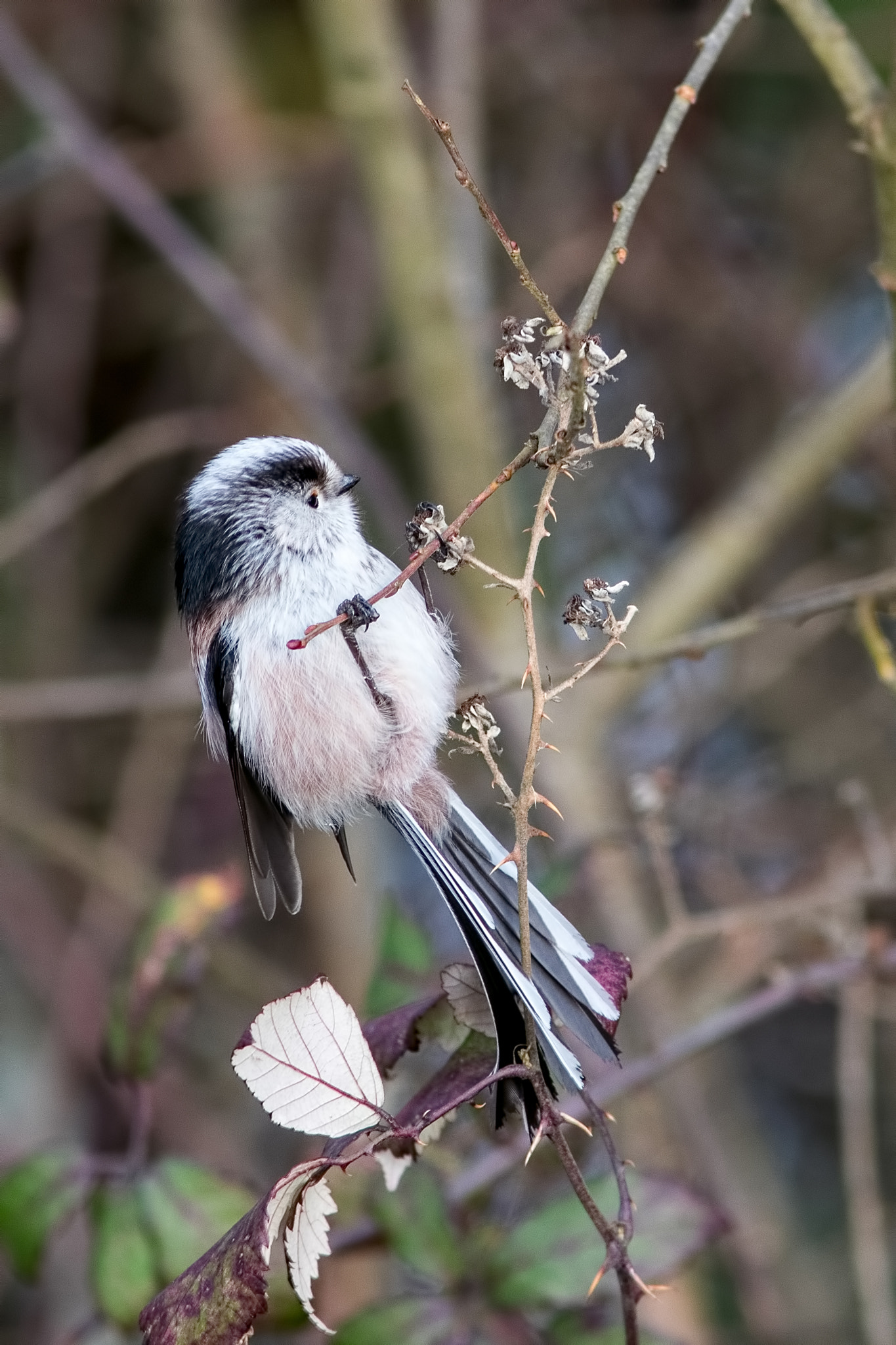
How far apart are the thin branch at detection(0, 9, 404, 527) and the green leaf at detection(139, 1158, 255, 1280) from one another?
4.18 ft

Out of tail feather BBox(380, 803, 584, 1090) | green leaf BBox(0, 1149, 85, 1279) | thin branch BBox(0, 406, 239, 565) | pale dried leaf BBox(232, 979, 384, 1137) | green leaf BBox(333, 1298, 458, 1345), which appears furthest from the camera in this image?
thin branch BBox(0, 406, 239, 565)

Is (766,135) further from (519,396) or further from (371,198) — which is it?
(371,198)

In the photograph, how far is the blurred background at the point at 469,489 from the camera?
8.01ft

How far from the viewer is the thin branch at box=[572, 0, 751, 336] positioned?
3.25 feet

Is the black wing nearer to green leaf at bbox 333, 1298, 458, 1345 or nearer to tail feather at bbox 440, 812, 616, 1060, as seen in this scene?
tail feather at bbox 440, 812, 616, 1060

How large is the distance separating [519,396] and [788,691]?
97 centimetres

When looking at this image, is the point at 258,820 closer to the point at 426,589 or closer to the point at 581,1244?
the point at 426,589

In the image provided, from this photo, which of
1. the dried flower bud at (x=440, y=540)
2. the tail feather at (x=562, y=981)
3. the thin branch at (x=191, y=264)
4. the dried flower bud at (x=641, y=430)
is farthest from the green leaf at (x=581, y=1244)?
the thin branch at (x=191, y=264)

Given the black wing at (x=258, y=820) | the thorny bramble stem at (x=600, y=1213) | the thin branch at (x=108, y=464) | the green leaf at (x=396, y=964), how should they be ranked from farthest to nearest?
the thin branch at (x=108, y=464) → the black wing at (x=258, y=820) → the green leaf at (x=396, y=964) → the thorny bramble stem at (x=600, y=1213)

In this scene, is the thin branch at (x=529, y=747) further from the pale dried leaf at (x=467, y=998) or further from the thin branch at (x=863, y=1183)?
the thin branch at (x=863, y=1183)

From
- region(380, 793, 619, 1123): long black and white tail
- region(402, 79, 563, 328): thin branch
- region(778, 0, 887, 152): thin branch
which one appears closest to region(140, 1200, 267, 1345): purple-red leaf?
region(380, 793, 619, 1123): long black and white tail

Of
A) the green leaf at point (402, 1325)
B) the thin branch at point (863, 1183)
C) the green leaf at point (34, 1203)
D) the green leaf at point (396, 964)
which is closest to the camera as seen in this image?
the green leaf at point (402, 1325)

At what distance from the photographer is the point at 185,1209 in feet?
4.81

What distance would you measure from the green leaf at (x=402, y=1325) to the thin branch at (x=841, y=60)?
1420mm
